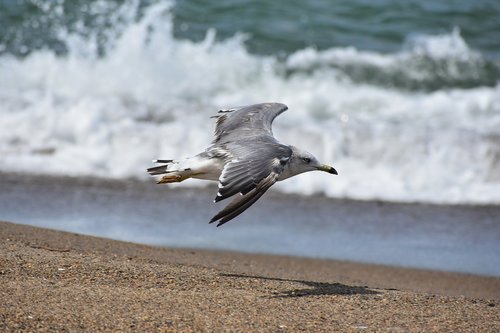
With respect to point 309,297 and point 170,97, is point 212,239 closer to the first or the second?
point 309,297

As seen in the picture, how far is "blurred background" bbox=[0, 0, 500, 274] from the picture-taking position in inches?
390

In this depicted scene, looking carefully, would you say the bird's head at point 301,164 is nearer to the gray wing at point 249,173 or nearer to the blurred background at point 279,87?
the gray wing at point 249,173

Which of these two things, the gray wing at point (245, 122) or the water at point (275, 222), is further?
the water at point (275, 222)

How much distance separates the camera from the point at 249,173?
5398mm

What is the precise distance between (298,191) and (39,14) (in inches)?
297

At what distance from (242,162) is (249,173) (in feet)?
0.62

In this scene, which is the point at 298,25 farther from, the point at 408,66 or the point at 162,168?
the point at 162,168

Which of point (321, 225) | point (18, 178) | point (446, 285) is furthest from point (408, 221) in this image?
point (18, 178)

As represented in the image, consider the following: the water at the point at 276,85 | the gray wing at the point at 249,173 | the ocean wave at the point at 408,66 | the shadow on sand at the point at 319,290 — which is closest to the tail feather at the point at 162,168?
the gray wing at the point at 249,173

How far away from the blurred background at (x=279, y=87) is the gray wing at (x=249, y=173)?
5.94 ft

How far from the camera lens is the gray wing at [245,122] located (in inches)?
257

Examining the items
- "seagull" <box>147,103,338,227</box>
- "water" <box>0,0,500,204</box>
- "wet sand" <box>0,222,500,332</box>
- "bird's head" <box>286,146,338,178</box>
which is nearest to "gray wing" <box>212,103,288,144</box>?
"seagull" <box>147,103,338,227</box>

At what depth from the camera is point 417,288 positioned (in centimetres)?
657

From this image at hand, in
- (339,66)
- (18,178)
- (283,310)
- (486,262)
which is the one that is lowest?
(283,310)
